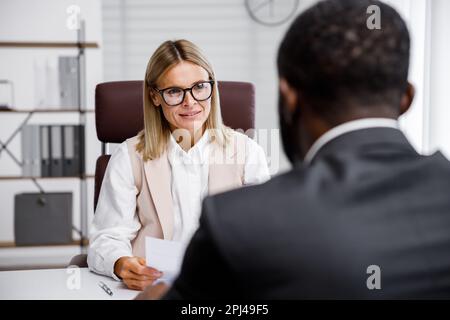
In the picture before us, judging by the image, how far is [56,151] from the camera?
9.32 feet

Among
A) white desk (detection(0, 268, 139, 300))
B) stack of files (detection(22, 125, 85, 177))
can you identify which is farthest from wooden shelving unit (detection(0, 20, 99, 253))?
white desk (detection(0, 268, 139, 300))

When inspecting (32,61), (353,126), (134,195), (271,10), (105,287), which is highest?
(271,10)

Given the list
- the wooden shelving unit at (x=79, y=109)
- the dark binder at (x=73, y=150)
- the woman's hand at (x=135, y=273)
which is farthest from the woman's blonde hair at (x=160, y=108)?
the wooden shelving unit at (x=79, y=109)

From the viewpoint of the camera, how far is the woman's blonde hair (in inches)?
59.3

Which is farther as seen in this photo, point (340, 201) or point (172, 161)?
point (172, 161)

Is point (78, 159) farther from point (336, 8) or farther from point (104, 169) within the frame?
point (336, 8)

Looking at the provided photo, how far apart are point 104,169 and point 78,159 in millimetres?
1359

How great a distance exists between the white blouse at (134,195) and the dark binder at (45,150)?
4.62ft

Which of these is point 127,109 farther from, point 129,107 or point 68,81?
point 68,81

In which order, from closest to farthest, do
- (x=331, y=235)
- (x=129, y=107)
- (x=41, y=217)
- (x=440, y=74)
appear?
(x=331, y=235), (x=129, y=107), (x=440, y=74), (x=41, y=217)

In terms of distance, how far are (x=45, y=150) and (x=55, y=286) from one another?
1922 millimetres

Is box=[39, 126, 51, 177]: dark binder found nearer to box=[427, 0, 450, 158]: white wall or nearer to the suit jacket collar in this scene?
box=[427, 0, 450, 158]: white wall

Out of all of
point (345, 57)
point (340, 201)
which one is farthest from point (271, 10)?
point (340, 201)

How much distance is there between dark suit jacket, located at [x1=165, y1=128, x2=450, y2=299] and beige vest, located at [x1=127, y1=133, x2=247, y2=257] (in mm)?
911
